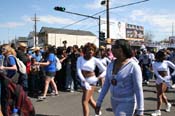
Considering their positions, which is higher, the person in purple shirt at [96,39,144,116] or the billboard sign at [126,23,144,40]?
the billboard sign at [126,23,144,40]

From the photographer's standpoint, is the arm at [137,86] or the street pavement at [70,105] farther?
the street pavement at [70,105]

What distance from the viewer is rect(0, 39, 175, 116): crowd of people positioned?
5.31 meters

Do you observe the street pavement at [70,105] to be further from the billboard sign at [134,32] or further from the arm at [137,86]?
the billboard sign at [134,32]

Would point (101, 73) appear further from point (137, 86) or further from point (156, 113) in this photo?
point (137, 86)

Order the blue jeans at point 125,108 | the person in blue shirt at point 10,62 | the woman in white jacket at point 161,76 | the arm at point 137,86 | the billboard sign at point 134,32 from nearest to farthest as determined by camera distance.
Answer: the arm at point 137,86, the blue jeans at point 125,108, the person in blue shirt at point 10,62, the woman in white jacket at point 161,76, the billboard sign at point 134,32

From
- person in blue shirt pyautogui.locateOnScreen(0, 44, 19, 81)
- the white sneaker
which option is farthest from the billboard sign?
person in blue shirt pyautogui.locateOnScreen(0, 44, 19, 81)

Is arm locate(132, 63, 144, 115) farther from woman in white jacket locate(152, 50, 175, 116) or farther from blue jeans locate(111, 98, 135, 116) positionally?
woman in white jacket locate(152, 50, 175, 116)

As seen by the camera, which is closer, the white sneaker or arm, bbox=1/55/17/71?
arm, bbox=1/55/17/71

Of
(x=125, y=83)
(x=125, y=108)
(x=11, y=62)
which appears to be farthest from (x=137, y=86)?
(x=11, y=62)

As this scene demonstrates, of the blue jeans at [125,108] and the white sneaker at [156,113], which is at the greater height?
the blue jeans at [125,108]

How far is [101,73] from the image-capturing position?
27.5 feet

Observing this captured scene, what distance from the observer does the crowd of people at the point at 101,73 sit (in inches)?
209

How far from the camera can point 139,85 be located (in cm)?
525

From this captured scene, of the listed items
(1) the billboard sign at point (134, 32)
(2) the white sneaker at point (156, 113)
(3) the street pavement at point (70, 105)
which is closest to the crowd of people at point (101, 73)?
(2) the white sneaker at point (156, 113)
